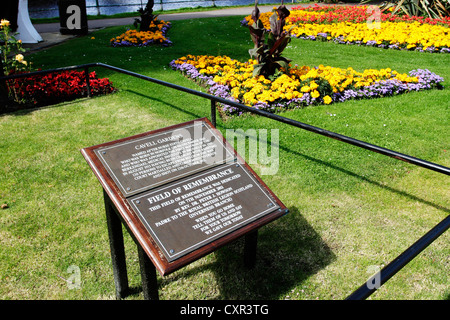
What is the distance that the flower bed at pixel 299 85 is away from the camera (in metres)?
5.63

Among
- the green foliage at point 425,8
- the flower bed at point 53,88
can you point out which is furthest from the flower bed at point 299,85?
the green foliage at point 425,8

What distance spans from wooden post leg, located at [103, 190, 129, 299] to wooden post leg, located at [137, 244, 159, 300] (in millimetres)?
385

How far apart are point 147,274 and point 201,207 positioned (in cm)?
50

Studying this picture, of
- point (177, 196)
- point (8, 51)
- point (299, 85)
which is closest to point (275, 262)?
point (177, 196)

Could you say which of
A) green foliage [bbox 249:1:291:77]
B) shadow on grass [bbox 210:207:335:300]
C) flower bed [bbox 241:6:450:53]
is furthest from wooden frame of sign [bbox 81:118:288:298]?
flower bed [bbox 241:6:450:53]

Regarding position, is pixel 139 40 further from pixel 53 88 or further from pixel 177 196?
pixel 177 196

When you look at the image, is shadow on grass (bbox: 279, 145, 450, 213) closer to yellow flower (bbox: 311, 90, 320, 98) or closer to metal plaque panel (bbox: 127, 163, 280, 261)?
yellow flower (bbox: 311, 90, 320, 98)

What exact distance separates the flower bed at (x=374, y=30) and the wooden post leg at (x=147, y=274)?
10.0 m

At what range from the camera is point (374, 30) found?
1108cm

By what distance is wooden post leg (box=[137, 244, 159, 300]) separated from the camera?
2094mm

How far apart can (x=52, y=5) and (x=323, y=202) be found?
31555mm

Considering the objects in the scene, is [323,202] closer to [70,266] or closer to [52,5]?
[70,266]

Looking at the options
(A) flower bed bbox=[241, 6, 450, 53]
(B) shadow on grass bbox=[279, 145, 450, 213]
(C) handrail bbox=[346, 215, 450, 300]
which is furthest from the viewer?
(A) flower bed bbox=[241, 6, 450, 53]
